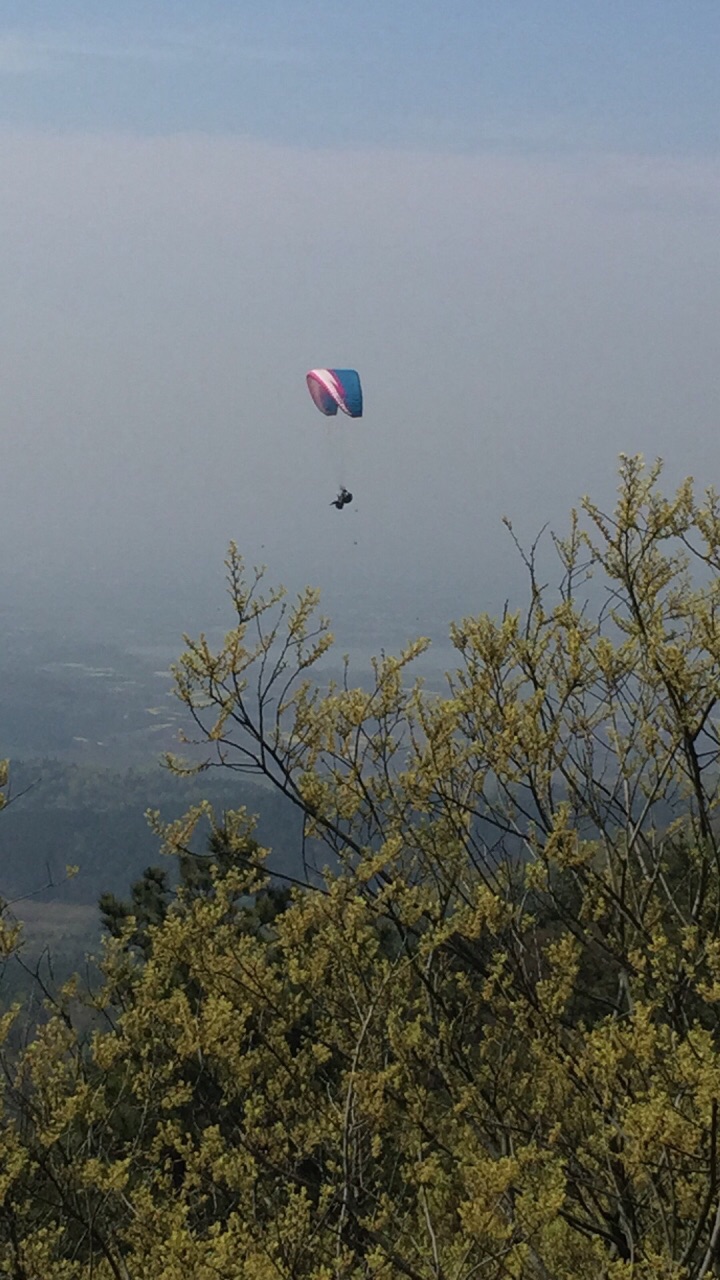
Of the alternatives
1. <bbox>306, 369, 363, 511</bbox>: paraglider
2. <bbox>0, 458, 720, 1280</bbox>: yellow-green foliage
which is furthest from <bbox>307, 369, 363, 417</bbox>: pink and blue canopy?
<bbox>0, 458, 720, 1280</bbox>: yellow-green foliage

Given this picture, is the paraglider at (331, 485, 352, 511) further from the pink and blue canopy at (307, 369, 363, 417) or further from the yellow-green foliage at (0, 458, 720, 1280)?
the yellow-green foliage at (0, 458, 720, 1280)

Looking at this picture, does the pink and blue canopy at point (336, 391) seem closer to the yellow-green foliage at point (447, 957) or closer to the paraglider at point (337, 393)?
the paraglider at point (337, 393)

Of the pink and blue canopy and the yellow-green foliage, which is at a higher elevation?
the pink and blue canopy

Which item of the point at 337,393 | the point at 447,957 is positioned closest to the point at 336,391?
the point at 337,393

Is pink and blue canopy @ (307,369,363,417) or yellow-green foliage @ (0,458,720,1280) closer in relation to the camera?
yellow-green foliage @ (0,458,720,1280)

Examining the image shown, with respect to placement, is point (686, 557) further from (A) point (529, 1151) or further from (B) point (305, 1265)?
(B) point (305, 1265)

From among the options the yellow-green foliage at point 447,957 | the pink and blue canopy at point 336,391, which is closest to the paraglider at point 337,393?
the pink and blue canopy at point 336,391

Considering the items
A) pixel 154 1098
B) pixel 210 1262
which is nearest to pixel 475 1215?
pixel 210 1262
